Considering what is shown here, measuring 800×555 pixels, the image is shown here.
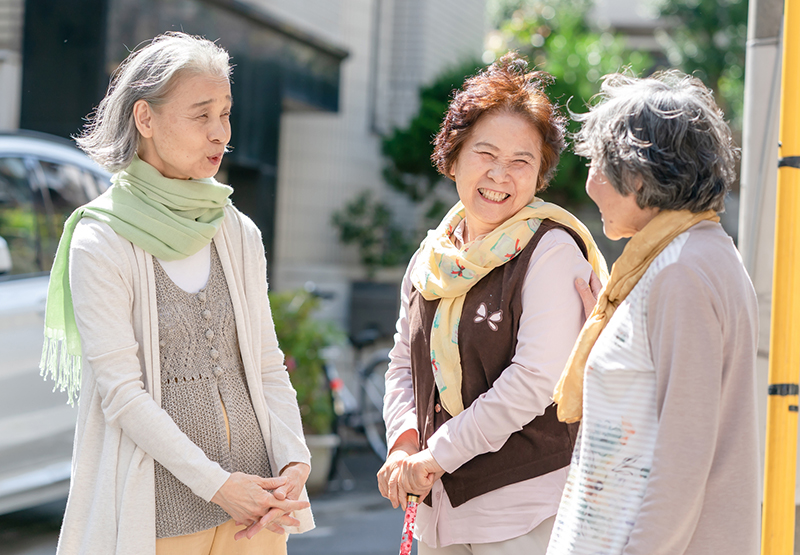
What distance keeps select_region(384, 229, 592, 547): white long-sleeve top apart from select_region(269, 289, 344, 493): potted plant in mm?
3949

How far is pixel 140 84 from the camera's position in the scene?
2150 millimetres

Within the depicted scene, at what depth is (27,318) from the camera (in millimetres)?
4145

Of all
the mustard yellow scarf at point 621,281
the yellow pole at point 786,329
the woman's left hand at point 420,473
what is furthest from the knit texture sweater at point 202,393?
the yellow pole at point 786,329

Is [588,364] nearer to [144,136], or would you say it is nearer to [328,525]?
[144,136]

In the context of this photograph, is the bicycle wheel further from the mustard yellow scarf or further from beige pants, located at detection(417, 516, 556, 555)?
the mustard yellow scarf

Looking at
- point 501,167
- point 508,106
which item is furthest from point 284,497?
point 508,106

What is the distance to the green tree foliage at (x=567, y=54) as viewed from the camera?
10.0 meters

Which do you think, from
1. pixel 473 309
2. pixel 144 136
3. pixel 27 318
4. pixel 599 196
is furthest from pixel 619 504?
pixel 27 318

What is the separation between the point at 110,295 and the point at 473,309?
90 centimetres

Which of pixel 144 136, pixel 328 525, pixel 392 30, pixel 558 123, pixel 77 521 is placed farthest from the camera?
pixel 392 30

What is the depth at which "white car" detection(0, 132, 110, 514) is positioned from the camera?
4.09 metres

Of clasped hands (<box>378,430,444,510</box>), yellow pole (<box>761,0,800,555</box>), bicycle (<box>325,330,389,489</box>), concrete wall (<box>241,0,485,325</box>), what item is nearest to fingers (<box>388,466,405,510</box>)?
clasped hands (<box>378,430,444,510</box>)

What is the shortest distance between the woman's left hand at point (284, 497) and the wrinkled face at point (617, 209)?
1.00 metres

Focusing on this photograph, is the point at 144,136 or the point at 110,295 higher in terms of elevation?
the point at 144,136
